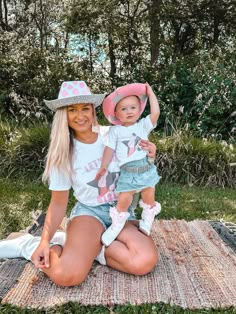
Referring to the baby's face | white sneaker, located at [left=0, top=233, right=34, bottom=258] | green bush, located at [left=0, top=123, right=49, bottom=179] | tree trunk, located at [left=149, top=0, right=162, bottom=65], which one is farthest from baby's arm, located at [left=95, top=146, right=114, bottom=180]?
tree trunk, located at [left=149, top=0, right=162, bottom=65]

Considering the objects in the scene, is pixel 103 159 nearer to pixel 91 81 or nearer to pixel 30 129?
pixel 30 129

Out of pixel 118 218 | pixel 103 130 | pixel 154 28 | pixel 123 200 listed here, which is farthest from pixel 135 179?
pixel 154 28

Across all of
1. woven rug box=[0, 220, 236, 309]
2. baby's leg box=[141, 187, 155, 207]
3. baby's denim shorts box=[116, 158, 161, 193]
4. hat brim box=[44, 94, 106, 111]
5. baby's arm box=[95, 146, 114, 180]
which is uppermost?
hat brim box=[44, 94, 106, 111]

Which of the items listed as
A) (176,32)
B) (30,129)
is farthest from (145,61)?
(30,129)

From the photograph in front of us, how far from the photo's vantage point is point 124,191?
2.98 meters

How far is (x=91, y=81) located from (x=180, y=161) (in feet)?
14.0

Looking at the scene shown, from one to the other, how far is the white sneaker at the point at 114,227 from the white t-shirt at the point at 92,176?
0.57 ft

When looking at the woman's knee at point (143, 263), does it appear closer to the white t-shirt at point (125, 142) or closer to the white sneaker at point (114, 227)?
the white sneaker at point (114, 227)

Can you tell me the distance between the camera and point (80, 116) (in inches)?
118

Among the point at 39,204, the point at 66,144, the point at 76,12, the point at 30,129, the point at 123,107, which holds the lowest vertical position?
the point at 39,204

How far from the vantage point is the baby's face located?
302 cm

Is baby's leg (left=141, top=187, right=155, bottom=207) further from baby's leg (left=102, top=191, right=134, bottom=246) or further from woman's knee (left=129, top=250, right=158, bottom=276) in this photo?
woman's knee (left=129, top=250, right=158, bottom=276)

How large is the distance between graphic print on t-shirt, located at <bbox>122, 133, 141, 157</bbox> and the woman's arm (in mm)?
480

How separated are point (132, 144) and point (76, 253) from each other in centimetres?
75
